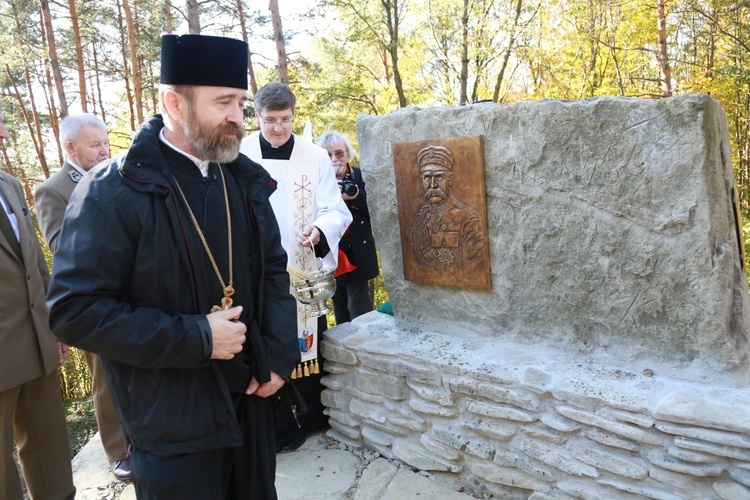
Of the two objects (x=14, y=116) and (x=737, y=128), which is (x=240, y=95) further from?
(x=14, y=116)

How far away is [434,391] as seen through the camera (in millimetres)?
2617

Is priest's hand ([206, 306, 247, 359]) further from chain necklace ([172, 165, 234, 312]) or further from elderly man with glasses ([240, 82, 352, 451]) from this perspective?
elderly man with glasses ([240, 82, 352, 451])

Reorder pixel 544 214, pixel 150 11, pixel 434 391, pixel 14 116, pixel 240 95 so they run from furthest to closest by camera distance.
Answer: pixel 14 116 → pixel 150 11 → pixel 434 391 → pixel 544 214 → pixel 240 95

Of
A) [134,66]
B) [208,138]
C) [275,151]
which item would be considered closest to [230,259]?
[208,138]

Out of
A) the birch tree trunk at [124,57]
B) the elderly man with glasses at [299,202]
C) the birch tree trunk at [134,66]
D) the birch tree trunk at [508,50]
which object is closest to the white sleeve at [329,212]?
the elderly man with glasses at [299,202]

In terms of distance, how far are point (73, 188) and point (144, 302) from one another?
4.93 feet

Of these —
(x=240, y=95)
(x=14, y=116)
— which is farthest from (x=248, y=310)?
(x=14, y=116)

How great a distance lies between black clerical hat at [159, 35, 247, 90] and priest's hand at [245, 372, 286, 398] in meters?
0.92

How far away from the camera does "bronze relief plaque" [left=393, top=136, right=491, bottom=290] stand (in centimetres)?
258

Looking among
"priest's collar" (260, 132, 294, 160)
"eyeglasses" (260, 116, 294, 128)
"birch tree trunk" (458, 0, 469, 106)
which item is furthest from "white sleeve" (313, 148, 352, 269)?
"birch tree trunk" (458, 0, 469, 106)

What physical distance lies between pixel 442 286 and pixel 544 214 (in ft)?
2.25

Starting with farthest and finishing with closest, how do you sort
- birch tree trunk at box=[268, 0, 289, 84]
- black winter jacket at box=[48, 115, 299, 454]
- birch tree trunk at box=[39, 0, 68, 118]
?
1. birch tree trunk at box=[39, 0, 68, 118]
2. birch tree trunk at box=[268, 0, 289, 84]
3. black winter jacket at box=[48, 115, 299, 454]

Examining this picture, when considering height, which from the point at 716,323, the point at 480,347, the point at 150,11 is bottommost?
the point at 480,347

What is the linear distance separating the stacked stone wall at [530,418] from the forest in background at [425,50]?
312 inches
